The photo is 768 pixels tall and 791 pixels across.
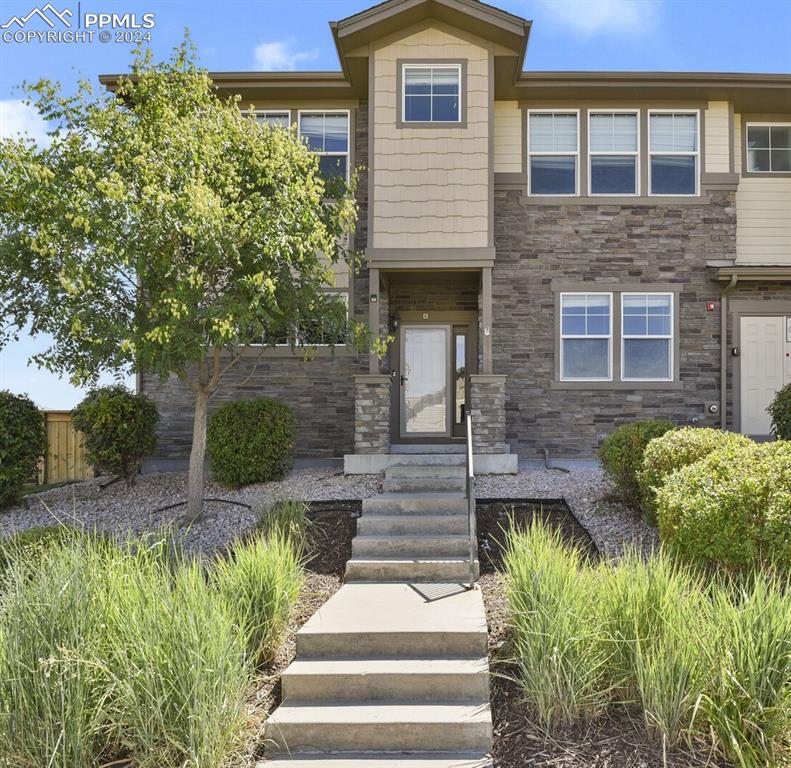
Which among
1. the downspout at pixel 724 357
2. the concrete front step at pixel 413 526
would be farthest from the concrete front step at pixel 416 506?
the downspout at pixel 724 357

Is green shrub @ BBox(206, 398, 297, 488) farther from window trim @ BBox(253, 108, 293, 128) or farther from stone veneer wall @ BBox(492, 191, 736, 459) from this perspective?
window trim @ BBox(253, 108, 293, 128)

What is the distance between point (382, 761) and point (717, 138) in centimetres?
1152

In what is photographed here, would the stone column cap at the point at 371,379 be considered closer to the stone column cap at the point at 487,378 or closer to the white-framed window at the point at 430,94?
the stone column cap at the point at 487,378

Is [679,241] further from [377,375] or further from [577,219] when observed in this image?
[377,375]

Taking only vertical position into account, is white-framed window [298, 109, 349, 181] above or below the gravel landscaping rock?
above

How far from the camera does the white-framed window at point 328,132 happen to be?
11.6 meters

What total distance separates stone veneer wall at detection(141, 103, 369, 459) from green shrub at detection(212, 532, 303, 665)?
633 cm

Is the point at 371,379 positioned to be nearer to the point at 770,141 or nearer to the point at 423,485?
the point at 423,485

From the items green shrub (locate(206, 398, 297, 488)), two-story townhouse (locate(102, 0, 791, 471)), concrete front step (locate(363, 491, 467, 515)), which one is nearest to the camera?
concrete front step (locate(363, 491, 467, 515))

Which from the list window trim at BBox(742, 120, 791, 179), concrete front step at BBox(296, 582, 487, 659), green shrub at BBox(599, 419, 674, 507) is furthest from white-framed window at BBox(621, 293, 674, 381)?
concrete front step at BBox(296, 582, 487, 659)

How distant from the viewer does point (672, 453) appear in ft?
21.6

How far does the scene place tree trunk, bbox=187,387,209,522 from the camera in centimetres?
852

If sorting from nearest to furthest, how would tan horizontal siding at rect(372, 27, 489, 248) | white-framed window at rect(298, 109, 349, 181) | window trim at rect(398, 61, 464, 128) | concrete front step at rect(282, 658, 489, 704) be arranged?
1. concrete front step at rect(282, 658, 489, 704)
2. tan horizontal siding at rect(372, 27, 489, 248)
3. window trim at rect(398, 61, 464, 128)
4. white-framed window at rect(298, 109, 349, 181)

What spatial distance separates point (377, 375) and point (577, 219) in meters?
4.55
